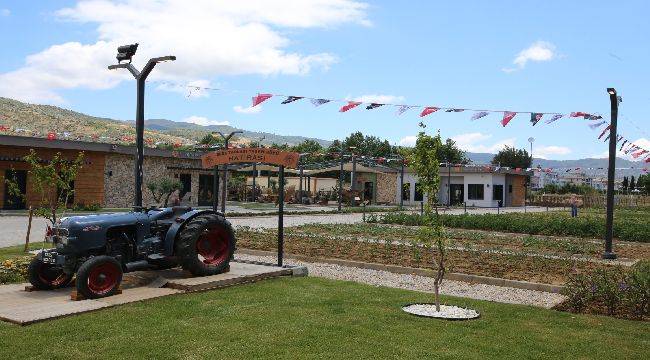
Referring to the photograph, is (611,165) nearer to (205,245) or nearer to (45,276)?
(205,245)

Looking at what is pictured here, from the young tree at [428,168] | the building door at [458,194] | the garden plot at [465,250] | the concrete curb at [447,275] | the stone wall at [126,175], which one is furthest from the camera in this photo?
the building door at [458,194]

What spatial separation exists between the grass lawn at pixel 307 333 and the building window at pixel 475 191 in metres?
44.3

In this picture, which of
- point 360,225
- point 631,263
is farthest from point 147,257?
point 360,225

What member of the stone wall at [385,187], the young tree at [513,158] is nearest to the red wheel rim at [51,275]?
the stone wall at [385,187]

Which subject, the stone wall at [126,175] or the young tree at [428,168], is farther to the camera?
the stone wall at [126,175]

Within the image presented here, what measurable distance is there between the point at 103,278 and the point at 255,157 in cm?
421

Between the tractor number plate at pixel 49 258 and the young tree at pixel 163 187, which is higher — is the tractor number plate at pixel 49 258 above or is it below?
below

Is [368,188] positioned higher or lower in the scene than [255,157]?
lower

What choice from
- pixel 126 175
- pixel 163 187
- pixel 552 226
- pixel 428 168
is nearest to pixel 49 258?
pixel 428 168

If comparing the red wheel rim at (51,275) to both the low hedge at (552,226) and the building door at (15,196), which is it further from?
the building door at (15,196)

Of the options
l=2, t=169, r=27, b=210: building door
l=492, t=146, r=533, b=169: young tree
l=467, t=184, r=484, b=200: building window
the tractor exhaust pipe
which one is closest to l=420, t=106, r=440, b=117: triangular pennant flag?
the tractor exhaust pipe

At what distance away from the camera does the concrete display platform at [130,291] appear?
7.80m

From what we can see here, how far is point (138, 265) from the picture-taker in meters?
9.48

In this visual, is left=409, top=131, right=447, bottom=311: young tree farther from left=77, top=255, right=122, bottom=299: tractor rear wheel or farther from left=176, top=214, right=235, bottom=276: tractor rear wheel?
left=77, top=255, right=122, bottom=299: tractor rear wheel
